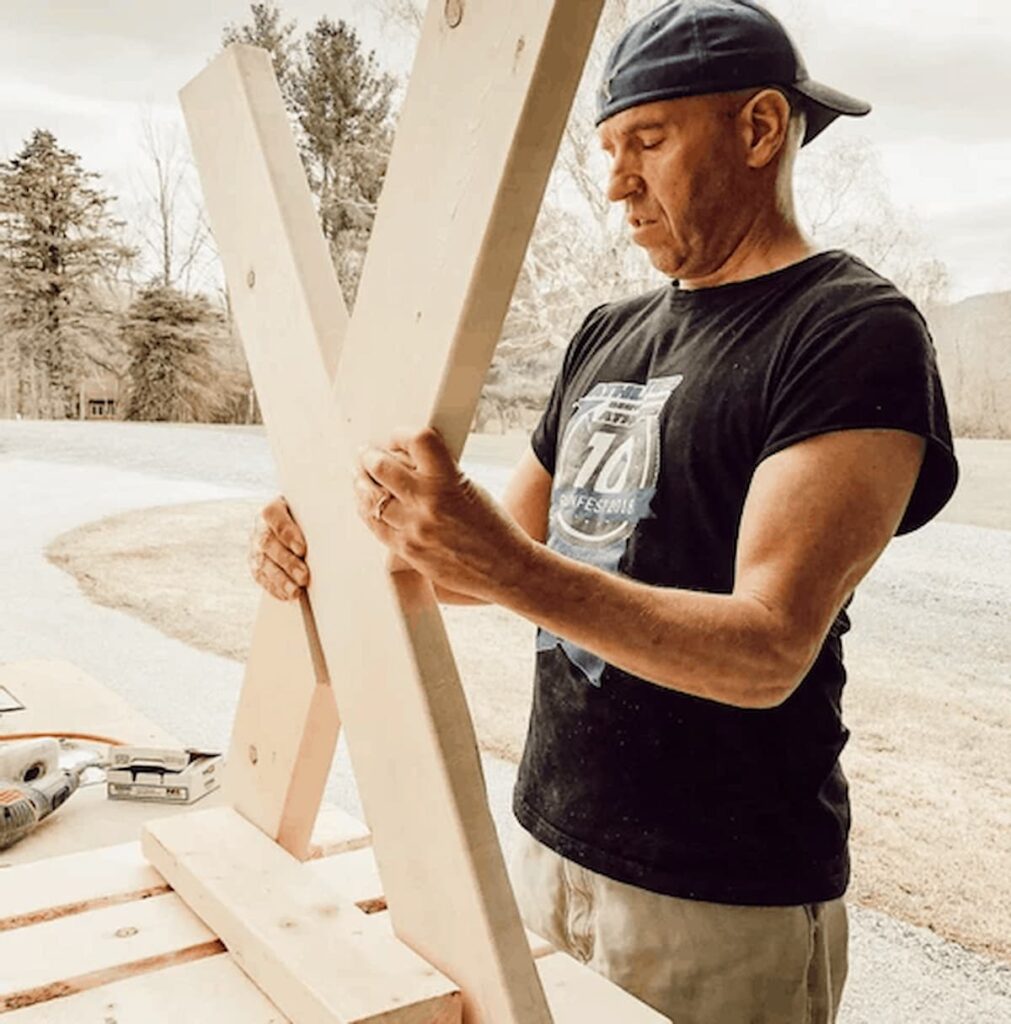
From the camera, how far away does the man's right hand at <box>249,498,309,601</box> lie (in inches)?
31.6

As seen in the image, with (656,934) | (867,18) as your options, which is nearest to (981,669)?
(867,18)

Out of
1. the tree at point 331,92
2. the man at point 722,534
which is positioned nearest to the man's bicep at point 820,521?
the man at point 722,534

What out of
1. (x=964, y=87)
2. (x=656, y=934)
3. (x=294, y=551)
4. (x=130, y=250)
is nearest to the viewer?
(x=294, y=551)

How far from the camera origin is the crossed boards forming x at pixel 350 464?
598 millimetres

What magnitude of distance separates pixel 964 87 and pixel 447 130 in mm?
3763

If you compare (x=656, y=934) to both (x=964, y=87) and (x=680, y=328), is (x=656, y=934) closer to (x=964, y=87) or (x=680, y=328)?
(x=680, y=328)

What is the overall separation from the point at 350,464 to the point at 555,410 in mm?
527

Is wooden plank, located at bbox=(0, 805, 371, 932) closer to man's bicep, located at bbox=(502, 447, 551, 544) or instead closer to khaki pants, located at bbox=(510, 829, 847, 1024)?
khaki pants, located at bbox=(510, 829, 847, 1024)

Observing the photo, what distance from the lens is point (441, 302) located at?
0.63 metres

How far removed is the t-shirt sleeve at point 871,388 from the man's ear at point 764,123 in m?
0.19

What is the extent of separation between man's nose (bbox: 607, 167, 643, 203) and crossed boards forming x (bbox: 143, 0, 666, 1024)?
0.31m

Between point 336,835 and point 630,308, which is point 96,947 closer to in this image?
point 336,835

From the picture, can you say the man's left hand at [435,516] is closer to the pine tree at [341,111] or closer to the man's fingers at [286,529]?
the man's fingers at [286,529]

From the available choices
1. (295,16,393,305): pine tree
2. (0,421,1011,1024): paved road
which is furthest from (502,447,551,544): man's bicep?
(295,16,393,305): pine tree
